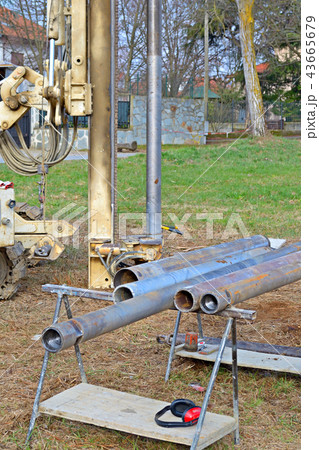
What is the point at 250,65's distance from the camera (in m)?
22.4

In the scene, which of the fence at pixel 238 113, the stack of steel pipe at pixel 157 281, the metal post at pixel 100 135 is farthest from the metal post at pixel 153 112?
the fence at pixel 238 113

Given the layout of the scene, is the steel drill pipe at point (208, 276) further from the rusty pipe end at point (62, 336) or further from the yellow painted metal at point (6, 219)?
the yellow painted metal at point (6, 219)

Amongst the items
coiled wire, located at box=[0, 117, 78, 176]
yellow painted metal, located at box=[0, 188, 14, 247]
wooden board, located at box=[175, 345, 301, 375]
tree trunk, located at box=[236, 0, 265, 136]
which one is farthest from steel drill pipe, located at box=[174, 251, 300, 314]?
tree trunk, located at box=[236, 0, 265, 136]

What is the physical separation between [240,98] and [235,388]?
30477 millimetres

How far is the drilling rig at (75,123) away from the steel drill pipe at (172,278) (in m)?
2.79

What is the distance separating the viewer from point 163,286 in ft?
11.5

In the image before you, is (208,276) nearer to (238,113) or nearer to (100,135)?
(100,135)

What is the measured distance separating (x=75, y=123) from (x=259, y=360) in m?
3.35

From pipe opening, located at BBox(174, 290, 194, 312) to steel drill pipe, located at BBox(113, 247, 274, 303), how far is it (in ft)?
0.39

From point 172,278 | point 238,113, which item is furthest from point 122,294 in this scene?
point 238,113

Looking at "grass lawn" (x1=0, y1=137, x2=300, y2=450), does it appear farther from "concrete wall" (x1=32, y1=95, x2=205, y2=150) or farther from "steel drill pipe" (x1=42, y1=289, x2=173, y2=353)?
"concrete wall" (x1=32, y1=95, x2=205, y2=150)
